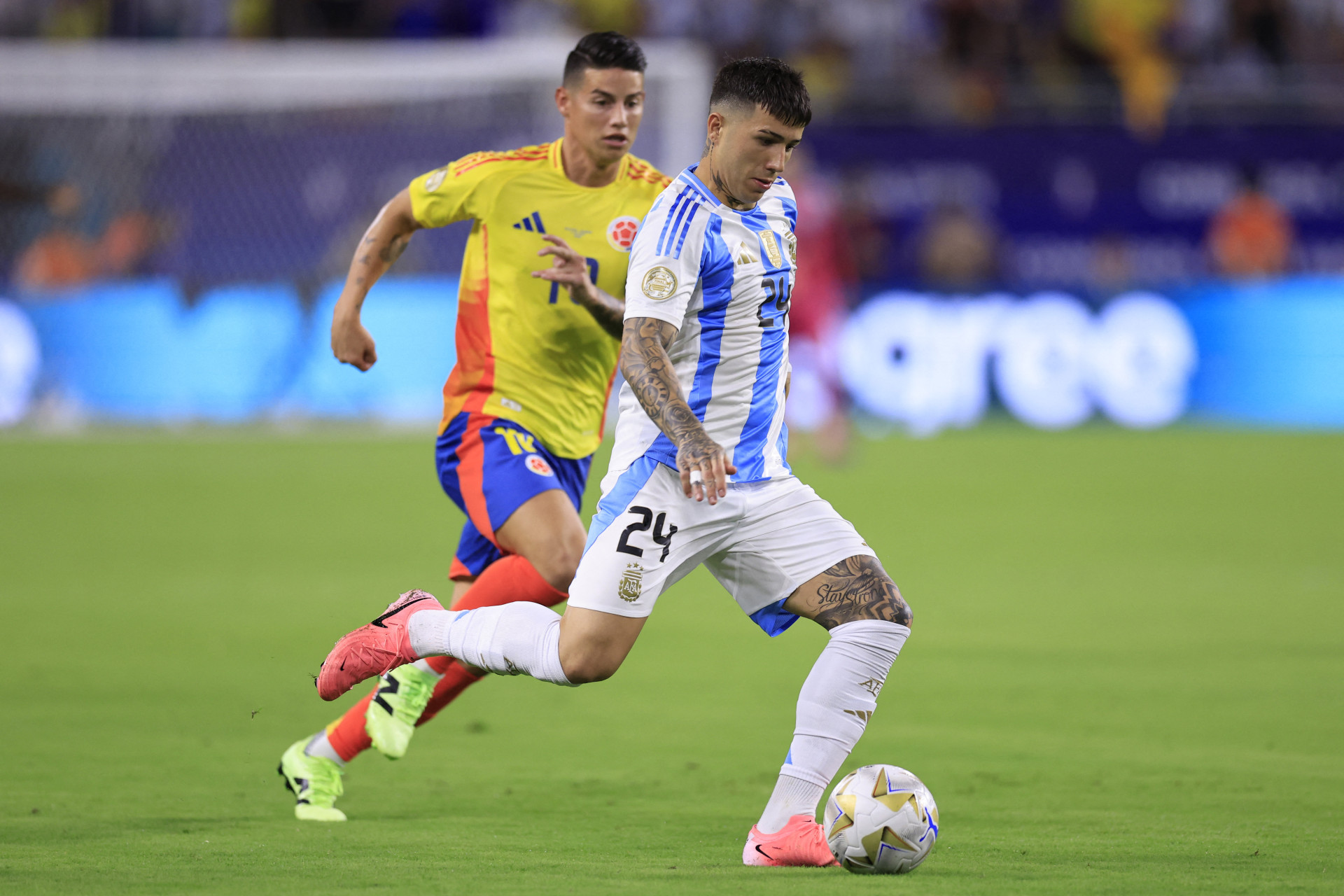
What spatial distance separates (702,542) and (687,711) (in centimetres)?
255

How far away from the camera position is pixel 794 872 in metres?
4.58

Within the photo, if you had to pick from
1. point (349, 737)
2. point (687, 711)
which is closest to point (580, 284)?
point (349, 737)

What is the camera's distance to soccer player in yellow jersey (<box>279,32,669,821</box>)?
5801 mm

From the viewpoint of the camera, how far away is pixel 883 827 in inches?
179

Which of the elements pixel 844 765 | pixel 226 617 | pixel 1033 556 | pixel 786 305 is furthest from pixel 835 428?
pixel 786 305

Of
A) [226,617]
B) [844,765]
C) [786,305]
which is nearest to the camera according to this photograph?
[786,305]

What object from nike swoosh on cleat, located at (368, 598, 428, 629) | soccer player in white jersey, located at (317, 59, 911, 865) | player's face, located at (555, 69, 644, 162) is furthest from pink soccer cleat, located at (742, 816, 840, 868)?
player's face, located at (555, 69, 644, 162)

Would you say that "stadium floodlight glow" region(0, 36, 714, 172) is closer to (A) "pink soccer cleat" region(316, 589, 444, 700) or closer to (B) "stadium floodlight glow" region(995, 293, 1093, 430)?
(B) "stadium floodlight glow" region(995, 293, 1093, 430)

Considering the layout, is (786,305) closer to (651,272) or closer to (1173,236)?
(651,272)

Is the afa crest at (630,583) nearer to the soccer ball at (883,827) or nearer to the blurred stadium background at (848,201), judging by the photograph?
the soccer ball at (883,827)

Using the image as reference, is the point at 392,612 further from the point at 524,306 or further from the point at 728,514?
the point at 524,306

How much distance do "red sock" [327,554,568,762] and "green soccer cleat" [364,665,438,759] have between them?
0.04 meters

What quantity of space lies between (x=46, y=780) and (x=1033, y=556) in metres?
7.31

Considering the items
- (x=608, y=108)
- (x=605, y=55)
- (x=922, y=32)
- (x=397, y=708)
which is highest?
(x=922, y=32)
